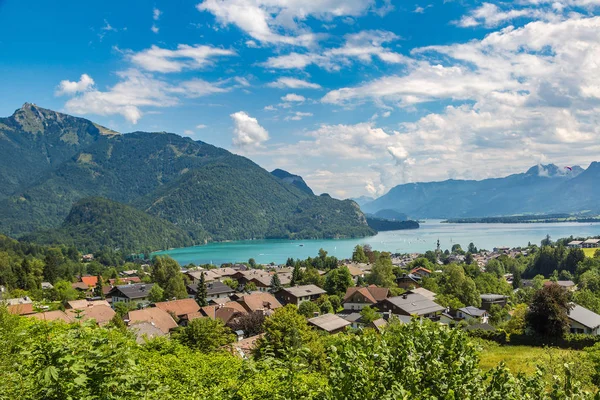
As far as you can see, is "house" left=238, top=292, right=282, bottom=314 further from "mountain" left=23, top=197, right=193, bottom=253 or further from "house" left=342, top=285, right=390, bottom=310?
"mountain" left=23, top=197, right=193, bottom=253

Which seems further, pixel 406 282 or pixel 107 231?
pixel 107 231

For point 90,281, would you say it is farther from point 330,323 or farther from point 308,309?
point 330,323

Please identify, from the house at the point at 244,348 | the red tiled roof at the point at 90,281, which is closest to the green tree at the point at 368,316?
the house at the point at 244,348

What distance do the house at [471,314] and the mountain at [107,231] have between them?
130m

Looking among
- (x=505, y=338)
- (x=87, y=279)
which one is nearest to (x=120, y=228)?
(x=87, y=279)

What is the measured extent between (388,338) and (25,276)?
2373 inches

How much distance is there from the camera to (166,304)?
4028 cm

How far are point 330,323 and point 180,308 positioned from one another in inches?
615

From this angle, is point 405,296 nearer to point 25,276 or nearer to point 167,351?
point 167,351

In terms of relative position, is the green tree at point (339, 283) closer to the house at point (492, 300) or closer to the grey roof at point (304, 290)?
the grey roof at point (304, 290)

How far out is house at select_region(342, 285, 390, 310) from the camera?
42031mm

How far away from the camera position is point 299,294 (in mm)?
46594

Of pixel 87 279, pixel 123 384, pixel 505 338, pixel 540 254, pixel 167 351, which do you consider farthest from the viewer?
pixel 540 254

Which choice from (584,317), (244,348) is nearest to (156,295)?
(244,348)
